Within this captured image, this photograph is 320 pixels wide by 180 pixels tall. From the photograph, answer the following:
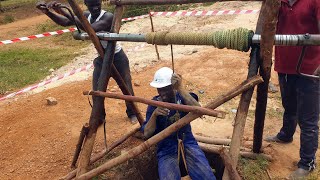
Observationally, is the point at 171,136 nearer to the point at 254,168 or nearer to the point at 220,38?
the point at 254,168

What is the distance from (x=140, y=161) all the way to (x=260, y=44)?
219 centimetres

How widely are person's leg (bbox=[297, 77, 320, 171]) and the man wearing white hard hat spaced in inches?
44.2

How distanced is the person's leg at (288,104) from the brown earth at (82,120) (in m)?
0.15

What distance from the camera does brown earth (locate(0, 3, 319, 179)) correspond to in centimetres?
475

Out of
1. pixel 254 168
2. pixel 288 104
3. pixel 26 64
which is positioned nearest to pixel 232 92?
pixel 254 168

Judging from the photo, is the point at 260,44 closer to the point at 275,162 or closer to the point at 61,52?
the point at 275,162

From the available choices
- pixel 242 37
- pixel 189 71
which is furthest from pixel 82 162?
pixel 189 71

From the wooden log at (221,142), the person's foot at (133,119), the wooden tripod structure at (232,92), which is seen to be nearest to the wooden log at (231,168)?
the wooden tripod structure at (232,92)

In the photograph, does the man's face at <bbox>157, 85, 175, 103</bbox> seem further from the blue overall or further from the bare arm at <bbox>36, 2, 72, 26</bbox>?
the bare arm at <bbox>36, 2, 72, 26</bbox>

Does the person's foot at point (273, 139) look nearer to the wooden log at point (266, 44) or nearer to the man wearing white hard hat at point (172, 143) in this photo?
the wooden log at point (266, 44)

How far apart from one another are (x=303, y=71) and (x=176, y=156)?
1593 millimetres

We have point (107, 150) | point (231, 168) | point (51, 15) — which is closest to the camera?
point (231, 168)

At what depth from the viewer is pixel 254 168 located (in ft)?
13.9

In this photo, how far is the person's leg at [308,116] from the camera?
3867 millimetres
